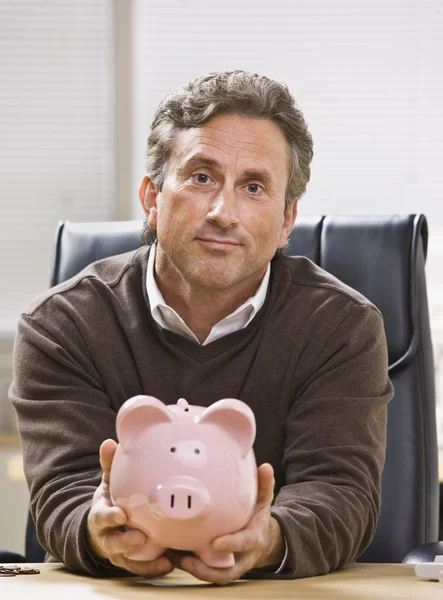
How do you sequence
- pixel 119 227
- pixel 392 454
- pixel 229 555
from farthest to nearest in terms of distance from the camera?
pixel 119 227
pixel 392 454
pixel 229 555

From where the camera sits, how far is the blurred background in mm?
2816

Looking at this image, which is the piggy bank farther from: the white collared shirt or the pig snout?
the white collared shirt

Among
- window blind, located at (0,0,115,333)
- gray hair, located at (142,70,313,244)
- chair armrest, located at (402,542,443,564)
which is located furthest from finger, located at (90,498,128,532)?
window blind, located at (0,0,115,333)

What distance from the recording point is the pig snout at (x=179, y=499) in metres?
0.84

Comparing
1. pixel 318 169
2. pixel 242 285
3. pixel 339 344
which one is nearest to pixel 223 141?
pixel 242 285

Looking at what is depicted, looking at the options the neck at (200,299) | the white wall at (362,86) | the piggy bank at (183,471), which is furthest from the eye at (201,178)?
the white wall at (362,86)

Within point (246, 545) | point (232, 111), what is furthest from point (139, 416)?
point (232, 111)

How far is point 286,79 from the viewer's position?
2.82 meters

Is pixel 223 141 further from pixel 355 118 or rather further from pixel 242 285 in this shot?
pixel 355 118

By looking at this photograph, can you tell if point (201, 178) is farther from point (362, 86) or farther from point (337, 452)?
point (362, 86)

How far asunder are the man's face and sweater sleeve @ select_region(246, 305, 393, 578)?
0.18 meters

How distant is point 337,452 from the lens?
1.20 metres

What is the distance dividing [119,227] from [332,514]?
857 mm

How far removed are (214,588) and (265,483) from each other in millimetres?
124
